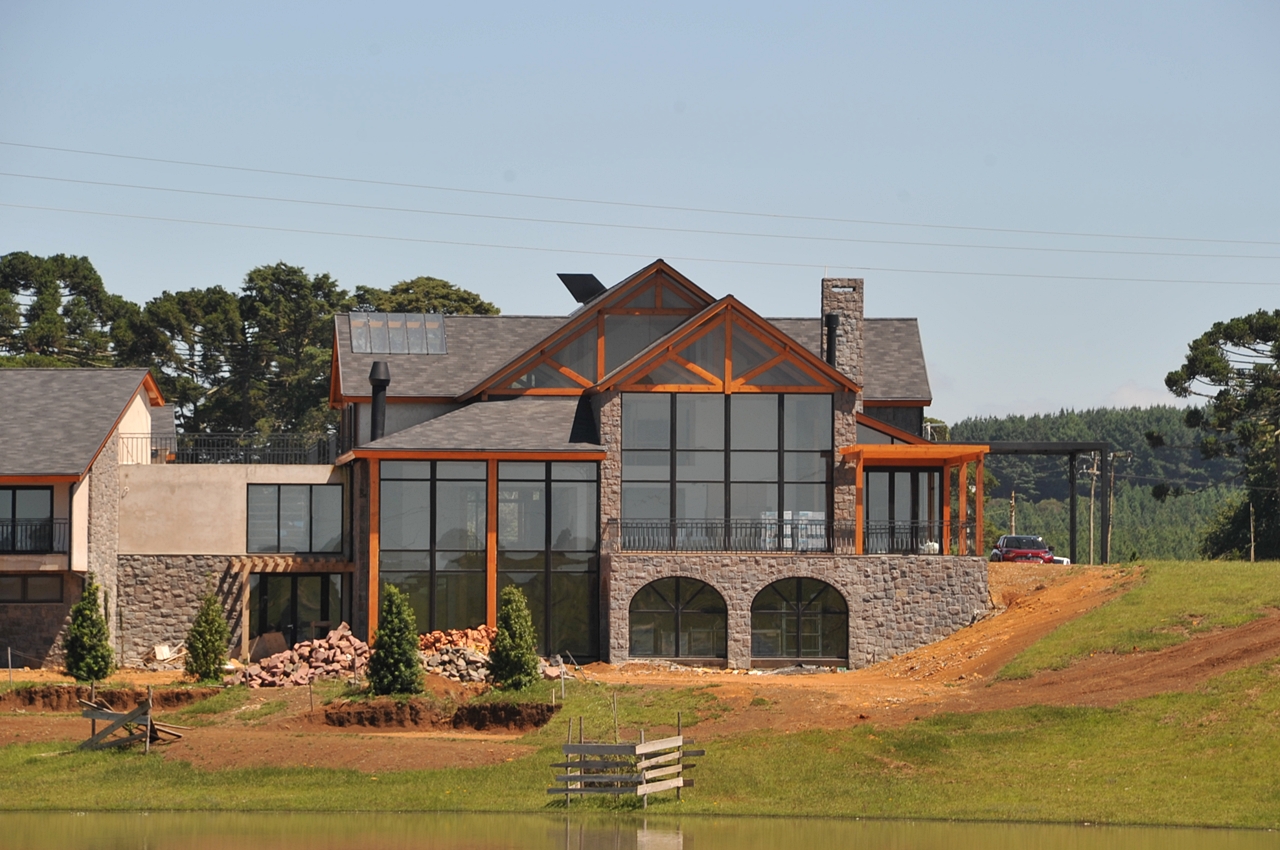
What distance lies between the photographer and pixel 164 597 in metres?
44.8

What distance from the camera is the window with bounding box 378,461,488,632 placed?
42781 mm

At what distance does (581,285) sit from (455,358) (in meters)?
5.95

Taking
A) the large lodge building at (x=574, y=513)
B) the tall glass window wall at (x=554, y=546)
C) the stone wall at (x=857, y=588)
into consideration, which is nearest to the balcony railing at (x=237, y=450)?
the large lodge building at (x=574, y=513)

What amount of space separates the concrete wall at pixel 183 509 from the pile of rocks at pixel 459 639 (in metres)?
6.95

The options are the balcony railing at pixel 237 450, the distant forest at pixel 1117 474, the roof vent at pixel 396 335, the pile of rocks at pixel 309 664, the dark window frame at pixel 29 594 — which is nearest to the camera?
the pile of rocks at pixel 309 664

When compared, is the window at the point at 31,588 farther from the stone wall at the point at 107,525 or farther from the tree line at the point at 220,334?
the tree line at the point at 220,334

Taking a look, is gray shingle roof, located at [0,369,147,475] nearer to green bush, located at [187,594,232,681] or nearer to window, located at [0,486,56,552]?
window, located at [0,486,56,552]

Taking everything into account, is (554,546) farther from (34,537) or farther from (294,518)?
(34,537)

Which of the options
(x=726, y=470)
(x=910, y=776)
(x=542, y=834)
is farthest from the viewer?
(x=726, y=470)

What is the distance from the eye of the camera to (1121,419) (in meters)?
180

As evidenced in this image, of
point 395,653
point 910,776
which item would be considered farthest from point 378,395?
point 910,776

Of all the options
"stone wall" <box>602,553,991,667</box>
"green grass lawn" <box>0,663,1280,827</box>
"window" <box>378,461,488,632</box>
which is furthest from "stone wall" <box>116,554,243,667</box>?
"green grass lawn" <box>0,663,1280,827</box>

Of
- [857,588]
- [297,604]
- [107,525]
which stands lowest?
[297,604]

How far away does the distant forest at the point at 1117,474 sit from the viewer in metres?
147
